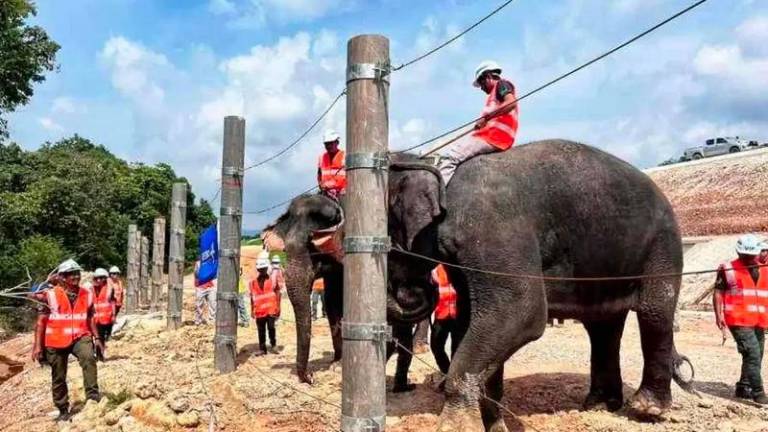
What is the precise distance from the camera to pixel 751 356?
7.66 m

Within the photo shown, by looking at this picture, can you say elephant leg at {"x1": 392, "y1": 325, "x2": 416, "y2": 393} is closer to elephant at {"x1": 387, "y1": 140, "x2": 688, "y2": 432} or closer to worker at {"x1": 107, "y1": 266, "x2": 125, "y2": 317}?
elephant at {"x1": 387, "y1": 140, "x2": 688, "y2": 432}

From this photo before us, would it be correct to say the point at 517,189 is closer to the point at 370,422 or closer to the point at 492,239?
the point at 492,239

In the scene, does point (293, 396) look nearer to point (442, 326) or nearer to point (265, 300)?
point (442, 326)

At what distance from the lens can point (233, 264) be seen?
8508mm

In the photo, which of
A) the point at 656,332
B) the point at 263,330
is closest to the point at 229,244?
the point at 263,330

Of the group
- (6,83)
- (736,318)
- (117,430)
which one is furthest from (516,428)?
(6,83)

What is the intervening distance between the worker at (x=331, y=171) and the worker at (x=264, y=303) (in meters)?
3.06

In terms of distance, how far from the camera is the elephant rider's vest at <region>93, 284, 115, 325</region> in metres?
12.6

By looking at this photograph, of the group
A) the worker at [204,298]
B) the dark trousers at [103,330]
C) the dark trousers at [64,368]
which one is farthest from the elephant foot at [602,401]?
the worker at [204,298]

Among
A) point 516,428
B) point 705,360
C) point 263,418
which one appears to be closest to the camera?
point 516,428

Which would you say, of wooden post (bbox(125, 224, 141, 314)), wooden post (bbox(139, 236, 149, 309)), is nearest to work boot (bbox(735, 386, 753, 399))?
wooden post (bbox(125, 224, 141, 314))

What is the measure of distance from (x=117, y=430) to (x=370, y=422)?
3.91 metres

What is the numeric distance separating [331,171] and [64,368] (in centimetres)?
382

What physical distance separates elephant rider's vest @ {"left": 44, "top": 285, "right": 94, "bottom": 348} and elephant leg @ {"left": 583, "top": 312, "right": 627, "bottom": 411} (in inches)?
223
